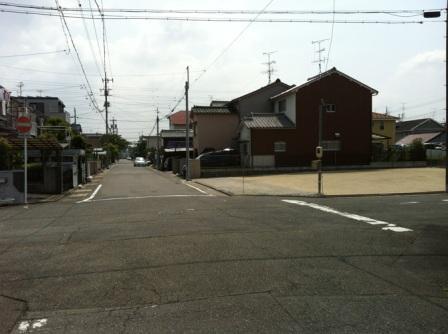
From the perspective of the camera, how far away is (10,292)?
250 inches

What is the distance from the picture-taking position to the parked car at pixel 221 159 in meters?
42.6

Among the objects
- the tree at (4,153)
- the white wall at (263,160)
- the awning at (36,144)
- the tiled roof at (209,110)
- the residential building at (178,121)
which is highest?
the residential building at (178,121)

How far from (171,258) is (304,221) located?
16.9 feet

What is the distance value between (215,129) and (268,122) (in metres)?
9.67

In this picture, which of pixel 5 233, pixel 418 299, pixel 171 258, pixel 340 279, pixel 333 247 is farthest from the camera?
pixel 5 233

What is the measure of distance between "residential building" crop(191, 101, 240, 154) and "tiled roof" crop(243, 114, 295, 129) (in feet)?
24.0

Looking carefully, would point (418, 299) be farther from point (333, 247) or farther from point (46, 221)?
point (46, 221)

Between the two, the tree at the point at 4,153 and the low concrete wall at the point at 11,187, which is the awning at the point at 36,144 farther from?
the low concrete wall at the point at 11,187

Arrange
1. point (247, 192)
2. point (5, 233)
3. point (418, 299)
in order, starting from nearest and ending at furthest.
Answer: point (418, 299)
point (5, 233)
point (247, 192)

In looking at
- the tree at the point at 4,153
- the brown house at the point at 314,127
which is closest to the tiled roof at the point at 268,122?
the brown house at the point at 314,127

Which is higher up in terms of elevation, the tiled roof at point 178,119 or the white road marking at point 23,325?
the tiled roof at point 178,119

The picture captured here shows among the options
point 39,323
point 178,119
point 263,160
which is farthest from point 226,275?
point 178,119

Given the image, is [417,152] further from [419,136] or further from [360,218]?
[419,136]

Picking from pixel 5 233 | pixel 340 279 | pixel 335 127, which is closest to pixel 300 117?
pixel 335 127
